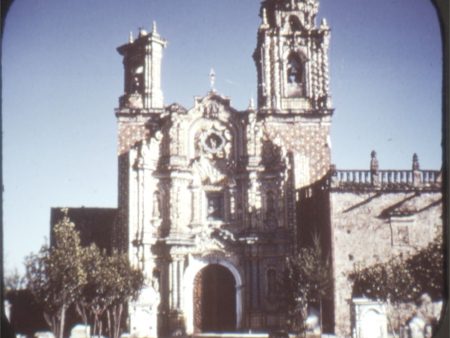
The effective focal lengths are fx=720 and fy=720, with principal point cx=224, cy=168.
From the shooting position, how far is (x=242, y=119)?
1984 cm

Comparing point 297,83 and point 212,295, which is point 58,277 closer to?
point 212,295

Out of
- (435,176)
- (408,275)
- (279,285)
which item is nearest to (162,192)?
(279,285)

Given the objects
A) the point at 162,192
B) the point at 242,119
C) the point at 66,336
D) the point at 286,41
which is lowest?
the point at 66,336

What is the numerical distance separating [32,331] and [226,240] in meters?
5.87

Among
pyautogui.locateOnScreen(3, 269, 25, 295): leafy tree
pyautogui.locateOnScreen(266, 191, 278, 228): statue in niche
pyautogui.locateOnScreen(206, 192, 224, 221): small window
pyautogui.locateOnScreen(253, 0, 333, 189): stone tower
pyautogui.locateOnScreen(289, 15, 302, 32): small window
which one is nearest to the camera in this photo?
pyautogui.locateOnScreen(3, 269, 25, 295): leafy tree

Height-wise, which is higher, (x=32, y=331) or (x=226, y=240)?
(x=226, y=240)

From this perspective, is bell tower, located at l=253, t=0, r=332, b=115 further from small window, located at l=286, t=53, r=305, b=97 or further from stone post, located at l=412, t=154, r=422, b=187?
stone post, located at l=412, t=154, r=422, b=187

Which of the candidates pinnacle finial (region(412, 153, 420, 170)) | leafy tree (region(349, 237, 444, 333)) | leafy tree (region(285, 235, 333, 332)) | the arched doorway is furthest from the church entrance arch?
pinnacle finial (region(412, 153, 420, 170))

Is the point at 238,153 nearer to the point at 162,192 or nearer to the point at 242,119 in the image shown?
the point at 242,119

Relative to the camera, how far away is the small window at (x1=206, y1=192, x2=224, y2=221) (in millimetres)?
19812

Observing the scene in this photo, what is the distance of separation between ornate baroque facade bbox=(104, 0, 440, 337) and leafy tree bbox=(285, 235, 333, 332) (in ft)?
5.33

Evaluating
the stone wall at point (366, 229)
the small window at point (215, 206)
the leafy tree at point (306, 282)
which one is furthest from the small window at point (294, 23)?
the leafy tree at point (306, 282)

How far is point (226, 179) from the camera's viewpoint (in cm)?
1975

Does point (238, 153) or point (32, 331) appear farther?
point (238, 153)
